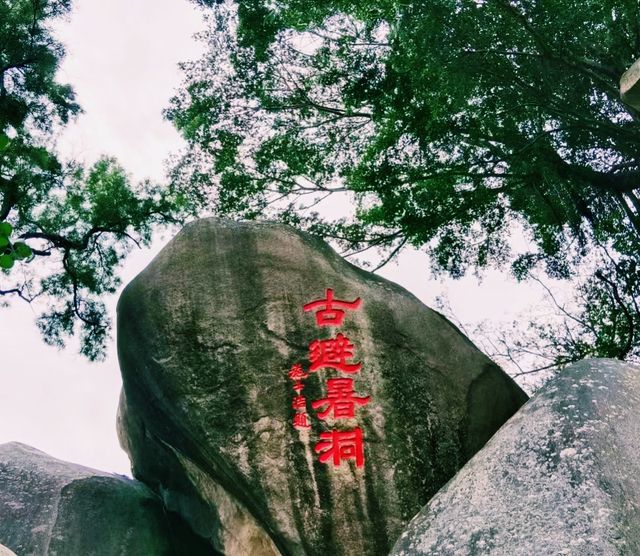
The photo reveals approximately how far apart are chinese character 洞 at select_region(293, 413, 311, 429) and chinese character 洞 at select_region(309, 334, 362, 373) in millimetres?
358

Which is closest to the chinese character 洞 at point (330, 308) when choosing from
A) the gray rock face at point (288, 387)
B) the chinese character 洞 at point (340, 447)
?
the gray rock face at point (288, 387)

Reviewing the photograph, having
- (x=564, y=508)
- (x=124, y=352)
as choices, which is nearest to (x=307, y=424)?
(x=124, y=352)

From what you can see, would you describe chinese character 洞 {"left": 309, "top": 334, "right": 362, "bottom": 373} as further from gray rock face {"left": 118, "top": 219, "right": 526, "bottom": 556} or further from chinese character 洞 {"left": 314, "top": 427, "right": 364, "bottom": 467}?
chinese character 洞 {"left": 314, "top": 427, "right": 364, "bottom": 467}

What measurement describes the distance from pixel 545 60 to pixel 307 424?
5103 millimetres

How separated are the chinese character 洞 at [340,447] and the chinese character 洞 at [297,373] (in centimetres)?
45

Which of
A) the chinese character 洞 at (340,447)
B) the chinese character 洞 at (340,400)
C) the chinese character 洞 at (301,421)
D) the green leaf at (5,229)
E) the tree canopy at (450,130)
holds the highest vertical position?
the tree canopy at (450,130)

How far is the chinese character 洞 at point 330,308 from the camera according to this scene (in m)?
5.82

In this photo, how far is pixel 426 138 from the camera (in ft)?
31.9

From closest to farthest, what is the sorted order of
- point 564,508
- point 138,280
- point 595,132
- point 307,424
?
point 564,508 → point 307,424 → point 138,280 → point 595,132

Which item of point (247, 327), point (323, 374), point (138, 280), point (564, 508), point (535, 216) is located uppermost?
point (535, 216)

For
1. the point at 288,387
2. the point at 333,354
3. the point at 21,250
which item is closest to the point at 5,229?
the point at 21,250

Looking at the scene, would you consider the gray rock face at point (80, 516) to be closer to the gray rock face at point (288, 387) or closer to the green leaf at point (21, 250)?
the gray rock face at point (288, 387)

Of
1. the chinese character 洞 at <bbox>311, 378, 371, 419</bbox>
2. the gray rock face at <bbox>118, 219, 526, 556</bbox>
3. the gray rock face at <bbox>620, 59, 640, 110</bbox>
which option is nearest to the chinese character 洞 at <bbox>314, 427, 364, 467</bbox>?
the gray rock face at <bbox>118, 219, 526, 556</bbox>

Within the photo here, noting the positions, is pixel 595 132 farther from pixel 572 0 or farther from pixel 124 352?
pixel 124 352
